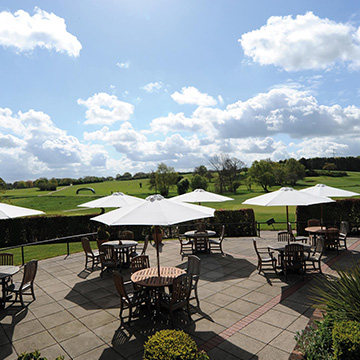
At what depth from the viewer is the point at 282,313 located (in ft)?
19.1

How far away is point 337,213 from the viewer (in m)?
A: 15.9

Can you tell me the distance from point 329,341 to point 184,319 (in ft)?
9.46

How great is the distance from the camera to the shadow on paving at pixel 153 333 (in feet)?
14.8

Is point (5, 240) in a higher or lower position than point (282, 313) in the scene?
lower

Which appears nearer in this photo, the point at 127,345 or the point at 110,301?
the point at 127,345

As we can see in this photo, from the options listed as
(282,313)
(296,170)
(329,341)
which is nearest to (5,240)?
(282,313)

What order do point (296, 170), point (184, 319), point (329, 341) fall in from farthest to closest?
1. point (296, 170)
2. point (184, 319)
3. point (329, 341)

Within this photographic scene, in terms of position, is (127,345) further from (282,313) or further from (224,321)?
(282,313)

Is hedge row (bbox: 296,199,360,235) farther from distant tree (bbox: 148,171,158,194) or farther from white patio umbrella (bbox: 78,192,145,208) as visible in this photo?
distant tree (bbox: 148,171,158,194)

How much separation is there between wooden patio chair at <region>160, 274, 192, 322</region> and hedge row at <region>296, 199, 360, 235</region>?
11970mm

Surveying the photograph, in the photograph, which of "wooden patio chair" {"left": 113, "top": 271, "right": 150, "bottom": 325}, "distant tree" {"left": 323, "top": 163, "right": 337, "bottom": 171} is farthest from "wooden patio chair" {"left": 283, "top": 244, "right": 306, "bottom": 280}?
"distant tree" {"left": 323, "top": 163, "right": 337, "bottom": 171}

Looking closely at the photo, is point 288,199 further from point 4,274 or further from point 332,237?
point 4,274

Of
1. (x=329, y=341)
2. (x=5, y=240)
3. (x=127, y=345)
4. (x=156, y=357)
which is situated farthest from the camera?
(x=5, y=240)

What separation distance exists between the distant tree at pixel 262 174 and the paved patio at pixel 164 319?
220ft
